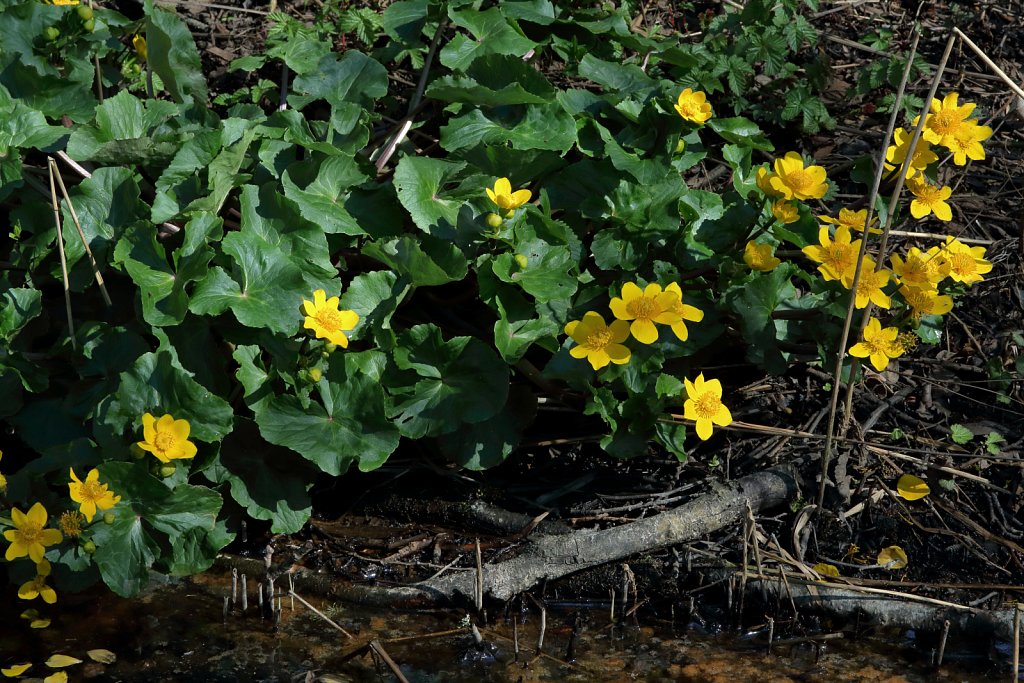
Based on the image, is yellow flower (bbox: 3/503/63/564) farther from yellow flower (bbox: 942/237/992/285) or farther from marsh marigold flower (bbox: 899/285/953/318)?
yellow flower (bbox: 942/237/992/285)

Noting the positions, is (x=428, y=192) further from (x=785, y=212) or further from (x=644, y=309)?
(x=785, y=212)

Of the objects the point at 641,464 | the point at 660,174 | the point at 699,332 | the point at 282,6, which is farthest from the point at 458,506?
the point at 282,6

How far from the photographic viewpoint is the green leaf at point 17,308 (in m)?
2.47

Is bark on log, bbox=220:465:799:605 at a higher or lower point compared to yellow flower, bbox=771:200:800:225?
lower

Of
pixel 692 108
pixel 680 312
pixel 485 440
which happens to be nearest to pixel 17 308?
pixel 485 440

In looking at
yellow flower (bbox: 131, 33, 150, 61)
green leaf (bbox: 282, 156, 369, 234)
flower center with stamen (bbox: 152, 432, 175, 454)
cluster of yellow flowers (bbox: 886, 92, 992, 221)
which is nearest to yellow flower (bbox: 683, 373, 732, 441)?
cluster of yellow flowers (bbox: 886, 92, 992, 221)

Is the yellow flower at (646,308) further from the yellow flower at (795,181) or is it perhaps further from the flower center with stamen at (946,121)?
the flower center with stamen at (946,121)

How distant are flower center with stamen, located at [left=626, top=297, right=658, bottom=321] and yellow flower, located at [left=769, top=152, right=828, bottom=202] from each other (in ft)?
1.43

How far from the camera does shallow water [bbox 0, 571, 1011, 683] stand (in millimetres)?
2316

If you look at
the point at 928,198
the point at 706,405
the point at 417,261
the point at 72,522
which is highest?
the point at 928,198

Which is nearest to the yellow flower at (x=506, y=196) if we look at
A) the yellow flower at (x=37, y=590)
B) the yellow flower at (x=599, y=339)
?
the yellow flower at (x=599, y=339)

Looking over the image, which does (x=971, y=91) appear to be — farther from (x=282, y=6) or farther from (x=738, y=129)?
(x=282, y=6)

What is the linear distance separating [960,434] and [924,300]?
0.65m

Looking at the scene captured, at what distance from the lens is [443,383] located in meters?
2.59
